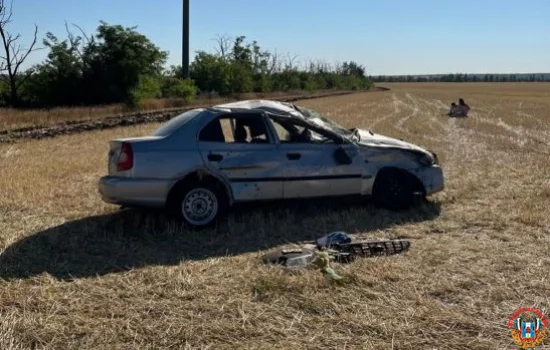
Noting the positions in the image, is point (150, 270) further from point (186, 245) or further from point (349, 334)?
point (349, 334)

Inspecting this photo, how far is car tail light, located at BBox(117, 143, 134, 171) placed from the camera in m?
6.48

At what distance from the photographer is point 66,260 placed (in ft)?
18.2

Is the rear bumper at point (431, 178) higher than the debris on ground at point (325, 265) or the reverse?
higher

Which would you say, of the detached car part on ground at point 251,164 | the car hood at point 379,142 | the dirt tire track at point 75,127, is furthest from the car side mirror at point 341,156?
the dirt tire track at point 75,127

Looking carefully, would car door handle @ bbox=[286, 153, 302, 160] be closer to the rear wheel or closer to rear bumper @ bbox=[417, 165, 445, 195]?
the rear wheel

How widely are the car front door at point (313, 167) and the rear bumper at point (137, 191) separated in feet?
4.81

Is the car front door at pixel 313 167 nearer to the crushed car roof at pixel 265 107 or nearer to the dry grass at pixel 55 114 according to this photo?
the crushed car roof at pixel 265 107

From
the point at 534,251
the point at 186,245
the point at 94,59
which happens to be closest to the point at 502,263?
the point at 534,251

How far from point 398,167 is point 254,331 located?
4.14 meters

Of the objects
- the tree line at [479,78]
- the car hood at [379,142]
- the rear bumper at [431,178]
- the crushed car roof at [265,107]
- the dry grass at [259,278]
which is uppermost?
the tree line at [479,78]

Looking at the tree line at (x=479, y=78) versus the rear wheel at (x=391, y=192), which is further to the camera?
the tree line at (x=479, y=78)

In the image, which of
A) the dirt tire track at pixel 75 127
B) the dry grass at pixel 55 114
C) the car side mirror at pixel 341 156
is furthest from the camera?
the dry grass at pixel 55 114

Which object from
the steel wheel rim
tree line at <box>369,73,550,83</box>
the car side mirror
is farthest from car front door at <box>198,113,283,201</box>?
tree line at <box>369,73,550,83</box>

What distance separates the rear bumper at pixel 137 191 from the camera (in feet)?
21.3
